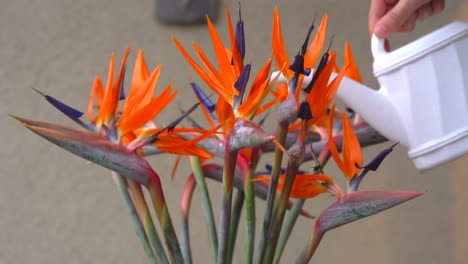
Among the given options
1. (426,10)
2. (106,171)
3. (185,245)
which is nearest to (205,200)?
(185,245)

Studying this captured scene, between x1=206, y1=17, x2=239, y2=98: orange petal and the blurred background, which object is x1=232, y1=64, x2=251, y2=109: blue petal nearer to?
x1=206, y1=17, x2=239, y2=98: orange petal

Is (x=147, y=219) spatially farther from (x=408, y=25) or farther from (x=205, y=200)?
(x=408, y=25)

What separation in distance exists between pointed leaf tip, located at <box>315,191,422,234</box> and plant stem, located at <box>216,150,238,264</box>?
6cm

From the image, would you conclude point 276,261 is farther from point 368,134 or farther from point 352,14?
point 352,14

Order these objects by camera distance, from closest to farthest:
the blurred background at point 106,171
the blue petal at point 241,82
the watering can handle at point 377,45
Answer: the blue petal at point 241,82 < the watering can handle at point 377,45 < the blurred background at point 106,171

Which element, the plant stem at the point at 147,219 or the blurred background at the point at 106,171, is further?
the blurred background at the point at 106,171

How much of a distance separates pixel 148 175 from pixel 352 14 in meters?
0.64

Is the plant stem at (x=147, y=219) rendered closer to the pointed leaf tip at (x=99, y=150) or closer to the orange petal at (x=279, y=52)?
the pointed leaf tip at (x=99, y=150)

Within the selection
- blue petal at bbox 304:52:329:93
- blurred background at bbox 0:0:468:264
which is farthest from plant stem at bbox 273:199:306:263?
blurred background at bbox 0:0:468:264

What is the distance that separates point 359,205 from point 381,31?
15cm

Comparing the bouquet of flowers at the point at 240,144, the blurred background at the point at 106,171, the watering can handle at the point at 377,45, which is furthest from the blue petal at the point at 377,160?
the blurred background at the point at 106,171

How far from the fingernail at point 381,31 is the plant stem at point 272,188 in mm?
134

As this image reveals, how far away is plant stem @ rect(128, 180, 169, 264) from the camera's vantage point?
0.41 m

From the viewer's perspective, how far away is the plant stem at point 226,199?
0.38 metres
